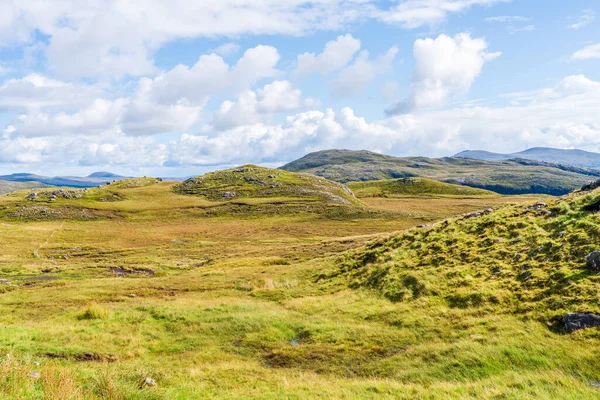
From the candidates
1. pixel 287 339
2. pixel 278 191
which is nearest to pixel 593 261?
pixel 287 339

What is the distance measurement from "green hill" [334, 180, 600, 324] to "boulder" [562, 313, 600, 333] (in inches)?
21.8

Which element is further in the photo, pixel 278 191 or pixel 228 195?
pixel 278 191

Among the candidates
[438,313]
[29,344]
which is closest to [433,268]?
[438,313]

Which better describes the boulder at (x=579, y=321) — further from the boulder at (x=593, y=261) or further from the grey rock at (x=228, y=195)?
the grey rock at (x=228, y=195)

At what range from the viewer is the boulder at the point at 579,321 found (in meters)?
15.7

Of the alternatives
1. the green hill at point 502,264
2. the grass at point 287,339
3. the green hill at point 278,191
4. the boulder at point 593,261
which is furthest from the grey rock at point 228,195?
the boulder at point 593,261

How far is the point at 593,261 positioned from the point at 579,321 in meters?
5.38

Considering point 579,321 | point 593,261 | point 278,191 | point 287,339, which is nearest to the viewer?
point 579,321

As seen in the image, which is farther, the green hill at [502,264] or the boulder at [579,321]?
the green hill at [502,264]

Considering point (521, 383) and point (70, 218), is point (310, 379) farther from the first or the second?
point (70, 218)

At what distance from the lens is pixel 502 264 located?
24.3 meters

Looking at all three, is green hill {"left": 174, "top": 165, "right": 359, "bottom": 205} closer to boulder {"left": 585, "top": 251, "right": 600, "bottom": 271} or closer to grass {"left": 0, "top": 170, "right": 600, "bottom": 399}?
grass {"left": 0, "top": 170, "right": 600, "bottom": 399}

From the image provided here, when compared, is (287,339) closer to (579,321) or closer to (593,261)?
(579,321)

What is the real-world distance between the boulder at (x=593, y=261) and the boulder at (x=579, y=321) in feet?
15.0
